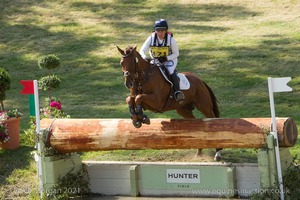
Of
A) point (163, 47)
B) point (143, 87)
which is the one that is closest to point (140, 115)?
point (143, 87)

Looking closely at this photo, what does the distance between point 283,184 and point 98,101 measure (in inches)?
304

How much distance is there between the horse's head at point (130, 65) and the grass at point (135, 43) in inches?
89.7

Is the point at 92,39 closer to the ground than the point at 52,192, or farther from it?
farther from it

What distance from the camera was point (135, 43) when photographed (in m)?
18.4

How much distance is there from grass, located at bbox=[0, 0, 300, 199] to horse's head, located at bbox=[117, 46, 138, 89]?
2.28m

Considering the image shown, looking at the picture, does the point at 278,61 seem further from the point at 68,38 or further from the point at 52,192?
the point at 52,192

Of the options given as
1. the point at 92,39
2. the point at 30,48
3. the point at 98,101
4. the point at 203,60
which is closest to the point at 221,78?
the point at 203,60

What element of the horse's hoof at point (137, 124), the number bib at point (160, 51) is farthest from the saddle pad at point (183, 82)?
the horse's hoof at point (137, 124)

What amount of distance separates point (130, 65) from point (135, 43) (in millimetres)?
10587

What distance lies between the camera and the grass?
529 inches

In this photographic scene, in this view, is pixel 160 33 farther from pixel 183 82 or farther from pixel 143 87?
pixel 143 87

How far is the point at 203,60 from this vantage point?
1678 centimetres

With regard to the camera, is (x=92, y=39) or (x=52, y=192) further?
(x=92, y=39)

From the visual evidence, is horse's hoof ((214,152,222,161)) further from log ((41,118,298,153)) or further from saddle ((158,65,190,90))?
log ((41,118,298,153))
